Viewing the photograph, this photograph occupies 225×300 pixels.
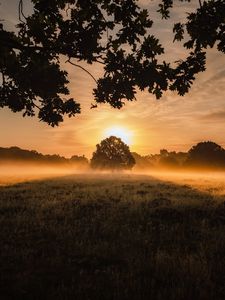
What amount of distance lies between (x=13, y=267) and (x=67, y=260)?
4.29 ft

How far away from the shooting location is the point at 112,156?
293ft

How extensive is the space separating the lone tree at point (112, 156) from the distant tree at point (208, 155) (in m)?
16.1

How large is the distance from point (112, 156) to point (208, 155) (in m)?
24.3

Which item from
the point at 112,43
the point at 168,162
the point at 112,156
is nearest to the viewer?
the point at 112,43

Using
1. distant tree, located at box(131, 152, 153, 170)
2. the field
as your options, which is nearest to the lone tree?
distant tree, located at box(131, 152, 153, 170)

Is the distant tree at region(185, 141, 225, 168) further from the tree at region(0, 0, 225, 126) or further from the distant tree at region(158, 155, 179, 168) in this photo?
the tree at region(0, 0, 225, 126)

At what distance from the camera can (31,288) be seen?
6.95 meters

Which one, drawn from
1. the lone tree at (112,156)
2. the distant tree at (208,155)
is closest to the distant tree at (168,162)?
the distant tree at (208,155)

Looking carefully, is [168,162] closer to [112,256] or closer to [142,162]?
[142,162]

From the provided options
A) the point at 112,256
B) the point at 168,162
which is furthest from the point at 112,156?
the point at 112,256

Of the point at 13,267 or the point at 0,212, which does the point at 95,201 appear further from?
the point at 13,267

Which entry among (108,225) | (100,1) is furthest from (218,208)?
(100,1)

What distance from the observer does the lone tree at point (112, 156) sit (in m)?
88.6

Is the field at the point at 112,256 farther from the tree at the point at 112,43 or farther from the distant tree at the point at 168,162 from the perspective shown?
the distant tree at the point at 168,162
